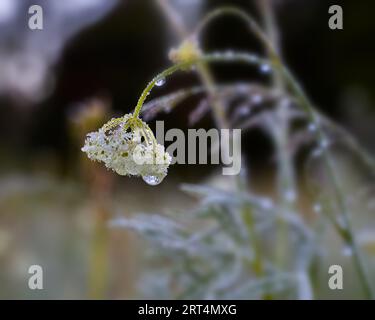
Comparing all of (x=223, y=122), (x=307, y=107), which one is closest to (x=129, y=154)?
(x=307, y=107)

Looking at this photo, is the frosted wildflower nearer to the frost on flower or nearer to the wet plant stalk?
the wet plant stalk

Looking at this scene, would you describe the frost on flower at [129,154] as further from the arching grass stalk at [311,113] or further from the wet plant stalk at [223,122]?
the wet plant stalk at [223,122]

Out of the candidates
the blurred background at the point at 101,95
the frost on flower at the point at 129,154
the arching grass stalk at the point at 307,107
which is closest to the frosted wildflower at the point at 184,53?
the arching grass stalk at the point at 307,107

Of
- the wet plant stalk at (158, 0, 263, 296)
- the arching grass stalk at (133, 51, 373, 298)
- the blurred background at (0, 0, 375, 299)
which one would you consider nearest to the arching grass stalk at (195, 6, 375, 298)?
the arching grass stalk at (133, 51, 373, 298)
